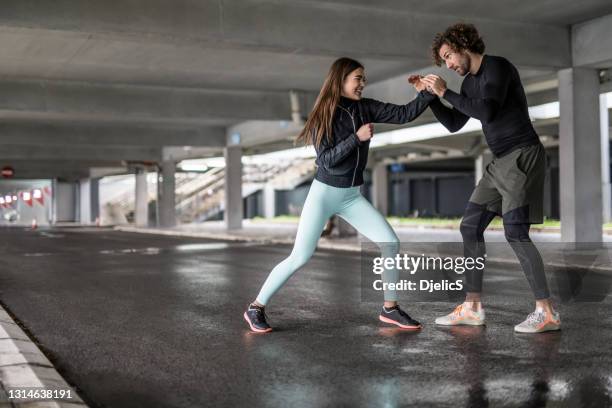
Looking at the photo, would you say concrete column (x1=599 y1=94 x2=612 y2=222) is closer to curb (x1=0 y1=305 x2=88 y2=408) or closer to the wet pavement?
the wet pavement

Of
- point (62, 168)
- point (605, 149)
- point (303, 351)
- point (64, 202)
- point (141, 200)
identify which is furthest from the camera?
point (64, 202)

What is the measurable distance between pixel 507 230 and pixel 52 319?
4157 mm

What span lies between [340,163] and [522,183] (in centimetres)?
134

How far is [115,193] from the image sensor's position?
68812 millimetres

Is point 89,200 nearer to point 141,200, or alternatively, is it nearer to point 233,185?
point 141,200

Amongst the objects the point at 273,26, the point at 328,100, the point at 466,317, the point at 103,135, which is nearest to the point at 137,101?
the point at 273,26

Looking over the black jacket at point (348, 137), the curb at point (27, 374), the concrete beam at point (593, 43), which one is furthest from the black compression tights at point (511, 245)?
the concrete beam at point (593, 43)

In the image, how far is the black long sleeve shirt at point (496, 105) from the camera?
5316mm

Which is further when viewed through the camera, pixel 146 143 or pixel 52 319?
pixel 146 143

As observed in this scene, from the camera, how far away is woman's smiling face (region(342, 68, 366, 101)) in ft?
18.6

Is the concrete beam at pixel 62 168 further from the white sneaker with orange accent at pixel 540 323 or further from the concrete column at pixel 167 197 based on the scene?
the white sneaker with orange accent at pixel 540 323

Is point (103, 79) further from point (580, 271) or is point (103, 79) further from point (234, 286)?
point (580, 271)

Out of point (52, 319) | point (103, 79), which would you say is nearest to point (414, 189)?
point (103, 79)

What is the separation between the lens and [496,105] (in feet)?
17.5
